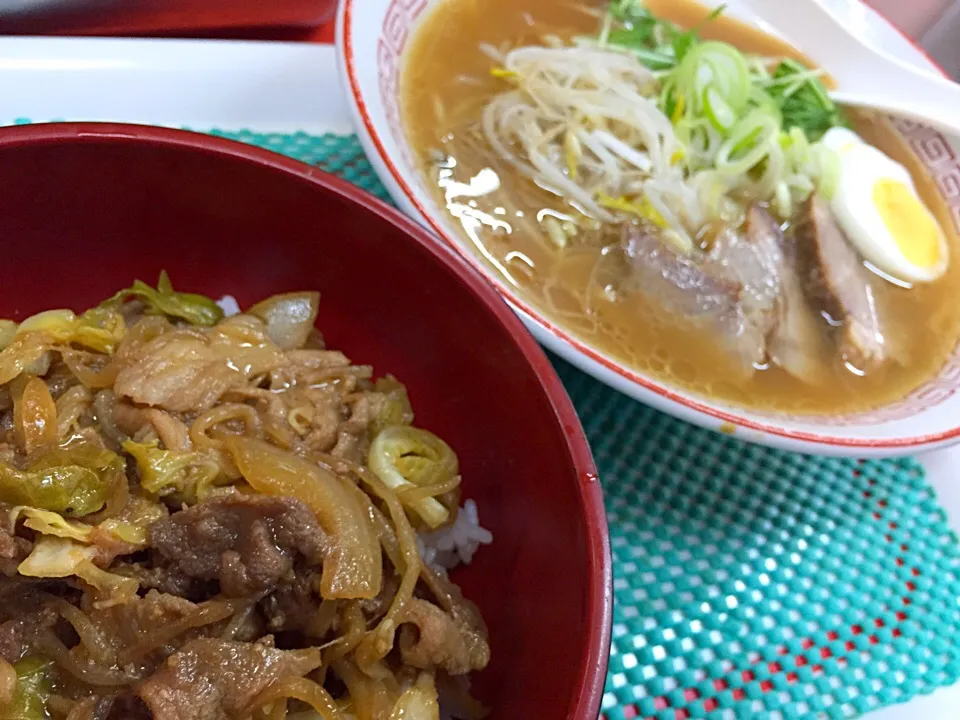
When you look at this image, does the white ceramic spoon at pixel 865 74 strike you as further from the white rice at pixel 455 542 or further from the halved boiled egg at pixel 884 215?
the white rice at pixel 455 542

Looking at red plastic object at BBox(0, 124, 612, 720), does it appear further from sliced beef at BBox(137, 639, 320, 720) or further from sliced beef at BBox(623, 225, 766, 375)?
sliced beef at BBox(623, 225, 766, 375)

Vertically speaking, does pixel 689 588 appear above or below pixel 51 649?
above

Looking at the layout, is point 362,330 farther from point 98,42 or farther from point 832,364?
point 832,364

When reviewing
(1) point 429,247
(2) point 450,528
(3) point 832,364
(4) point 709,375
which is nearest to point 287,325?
(1) point 429,247

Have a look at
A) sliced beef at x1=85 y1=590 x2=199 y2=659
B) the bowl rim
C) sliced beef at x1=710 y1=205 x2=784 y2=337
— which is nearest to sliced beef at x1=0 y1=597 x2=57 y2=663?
sliced beef at x1=85 y1=590 x2=199 y2=659

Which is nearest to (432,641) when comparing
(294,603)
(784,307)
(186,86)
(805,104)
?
(294,603)
